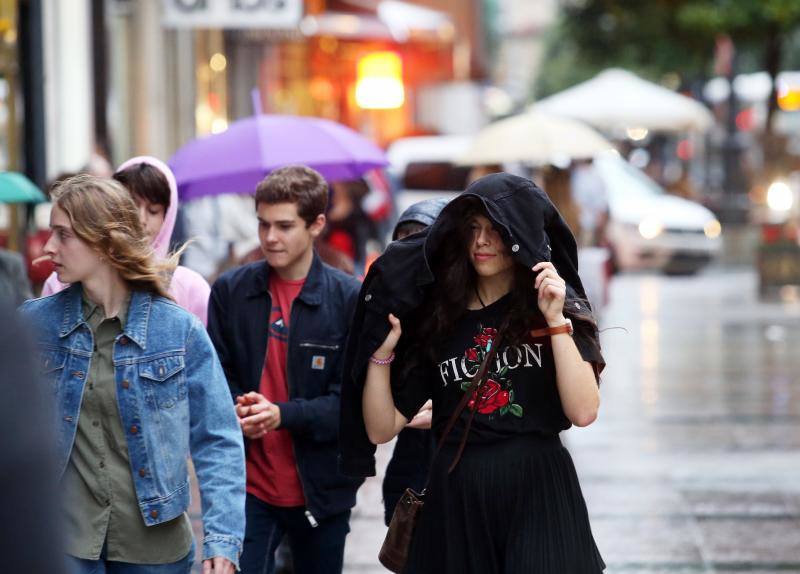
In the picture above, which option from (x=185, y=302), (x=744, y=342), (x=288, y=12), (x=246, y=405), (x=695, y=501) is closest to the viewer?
(x=246, y=405)

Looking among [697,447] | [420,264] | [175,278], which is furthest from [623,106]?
[420,264]

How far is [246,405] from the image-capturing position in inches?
189

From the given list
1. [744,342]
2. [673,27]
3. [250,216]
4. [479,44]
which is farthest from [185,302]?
[479,44]

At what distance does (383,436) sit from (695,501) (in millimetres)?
4780

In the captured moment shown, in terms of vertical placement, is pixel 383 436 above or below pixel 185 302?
below

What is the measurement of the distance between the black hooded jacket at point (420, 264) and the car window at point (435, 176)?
17225mm

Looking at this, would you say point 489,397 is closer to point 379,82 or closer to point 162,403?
point 162,403

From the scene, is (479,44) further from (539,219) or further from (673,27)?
(539,219)

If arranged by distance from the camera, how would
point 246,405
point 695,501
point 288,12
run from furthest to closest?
point 288,12, point 695,501, point 246,405

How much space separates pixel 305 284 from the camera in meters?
5.04

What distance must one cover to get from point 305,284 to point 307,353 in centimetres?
23

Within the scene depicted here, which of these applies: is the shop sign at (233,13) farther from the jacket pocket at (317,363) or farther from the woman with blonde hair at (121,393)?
the woman with blonde hair at (121,393)

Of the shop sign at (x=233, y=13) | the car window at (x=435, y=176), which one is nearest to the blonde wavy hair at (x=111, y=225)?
the shop sign at (x=233, y=13)

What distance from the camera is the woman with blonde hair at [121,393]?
372 centimetres
